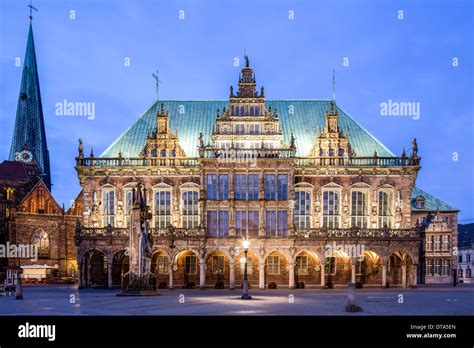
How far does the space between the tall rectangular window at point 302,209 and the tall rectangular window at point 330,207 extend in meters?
1.48

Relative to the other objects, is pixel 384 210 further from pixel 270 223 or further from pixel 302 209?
pixel 270 223

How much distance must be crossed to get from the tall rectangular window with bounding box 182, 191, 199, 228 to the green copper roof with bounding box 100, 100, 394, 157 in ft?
14.4

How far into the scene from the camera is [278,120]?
62.2 m

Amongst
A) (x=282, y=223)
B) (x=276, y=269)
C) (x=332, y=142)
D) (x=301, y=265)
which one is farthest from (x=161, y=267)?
(x=332, y=142)

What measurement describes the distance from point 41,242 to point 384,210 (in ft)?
149

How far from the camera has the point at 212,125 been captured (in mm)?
66500

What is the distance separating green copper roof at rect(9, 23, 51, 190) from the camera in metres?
111

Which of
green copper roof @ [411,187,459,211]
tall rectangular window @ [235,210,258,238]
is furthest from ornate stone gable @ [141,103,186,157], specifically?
green copper roof @ [411,187,459,211]

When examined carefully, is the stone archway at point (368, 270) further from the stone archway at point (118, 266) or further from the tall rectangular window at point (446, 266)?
the stone archway at point (118, 266)

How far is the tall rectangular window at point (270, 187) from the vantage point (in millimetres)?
59594

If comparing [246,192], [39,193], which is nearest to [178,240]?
[246,192]

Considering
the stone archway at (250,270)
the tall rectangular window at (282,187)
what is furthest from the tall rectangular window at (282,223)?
the stone archway at (250,270)

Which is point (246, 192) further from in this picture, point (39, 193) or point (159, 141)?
point (39, 193)

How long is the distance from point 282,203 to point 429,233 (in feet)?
68.2
